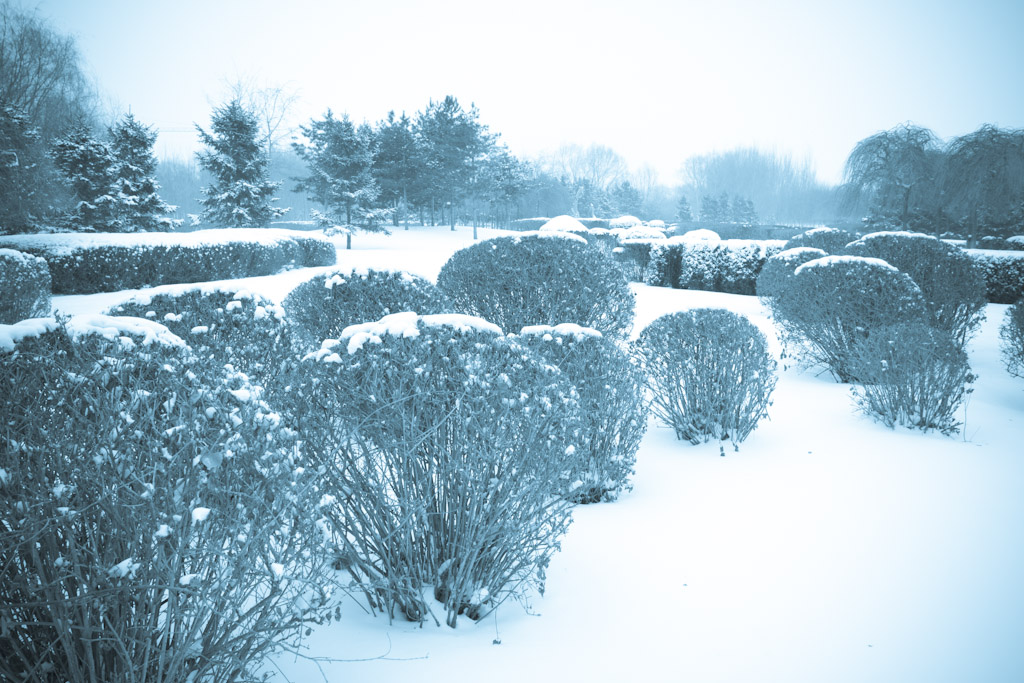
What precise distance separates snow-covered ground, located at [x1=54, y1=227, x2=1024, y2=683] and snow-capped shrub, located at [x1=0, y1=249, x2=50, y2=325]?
8079 mm

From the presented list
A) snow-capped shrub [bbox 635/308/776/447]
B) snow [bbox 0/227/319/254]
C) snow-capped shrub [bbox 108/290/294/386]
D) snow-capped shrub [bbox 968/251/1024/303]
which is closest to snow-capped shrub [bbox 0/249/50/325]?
snow [bbox 0/227/319/254]

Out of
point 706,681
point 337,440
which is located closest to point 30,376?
point 337,440

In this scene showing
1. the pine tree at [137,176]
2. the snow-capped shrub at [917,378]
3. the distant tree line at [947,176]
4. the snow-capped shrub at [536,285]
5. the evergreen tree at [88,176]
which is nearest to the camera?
the snow-capped shrub at [917,378]

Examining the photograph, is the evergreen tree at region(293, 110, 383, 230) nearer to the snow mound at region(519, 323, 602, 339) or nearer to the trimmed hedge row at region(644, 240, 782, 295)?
the trimmed hedge row at region(644, 240, 782, 295)

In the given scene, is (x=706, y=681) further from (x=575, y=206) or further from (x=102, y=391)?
(x=575, y=206)

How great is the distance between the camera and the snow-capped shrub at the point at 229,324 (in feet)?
13.3

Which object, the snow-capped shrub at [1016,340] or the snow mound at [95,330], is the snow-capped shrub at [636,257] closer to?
the snow-capped shrub at [1016,340]

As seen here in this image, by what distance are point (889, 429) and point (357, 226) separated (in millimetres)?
25938

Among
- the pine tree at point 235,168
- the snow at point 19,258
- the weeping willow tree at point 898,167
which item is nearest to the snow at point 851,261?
the snow at point 19,258

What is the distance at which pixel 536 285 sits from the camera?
20.6 feet

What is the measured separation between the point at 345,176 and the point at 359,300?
80.7 ft

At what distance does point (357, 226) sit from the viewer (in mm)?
27703

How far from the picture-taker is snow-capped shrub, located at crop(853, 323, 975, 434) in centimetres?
518

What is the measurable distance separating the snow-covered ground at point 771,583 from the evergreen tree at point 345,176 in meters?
25.2
